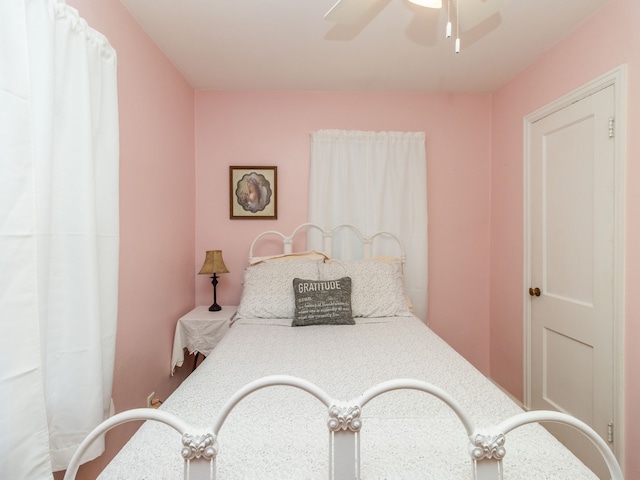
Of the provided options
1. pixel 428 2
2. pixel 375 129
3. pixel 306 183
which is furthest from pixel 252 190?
pixel 428 2

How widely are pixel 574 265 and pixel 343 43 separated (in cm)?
189

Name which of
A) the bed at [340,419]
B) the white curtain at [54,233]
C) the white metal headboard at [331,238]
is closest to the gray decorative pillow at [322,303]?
the bed at [340,419]

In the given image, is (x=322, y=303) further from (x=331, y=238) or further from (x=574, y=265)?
(x=574, y=265)

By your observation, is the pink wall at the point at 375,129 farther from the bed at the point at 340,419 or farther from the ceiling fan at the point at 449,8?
the ceiling fan at the point at 449,8

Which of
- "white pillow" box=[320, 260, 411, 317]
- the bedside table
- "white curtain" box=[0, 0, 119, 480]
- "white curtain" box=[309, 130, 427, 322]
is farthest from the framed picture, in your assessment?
"white curtain" box=[0, 0, 119, 480]

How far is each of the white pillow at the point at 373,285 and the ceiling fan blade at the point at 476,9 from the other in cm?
149

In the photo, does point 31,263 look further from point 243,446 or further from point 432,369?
point 432,369

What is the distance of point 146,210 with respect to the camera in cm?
208

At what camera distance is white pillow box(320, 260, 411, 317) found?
231 centimetres

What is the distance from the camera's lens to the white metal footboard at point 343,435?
2.36ft

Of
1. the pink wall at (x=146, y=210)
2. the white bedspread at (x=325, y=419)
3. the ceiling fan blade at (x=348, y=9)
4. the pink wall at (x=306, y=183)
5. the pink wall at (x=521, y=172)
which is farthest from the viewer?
the pink wall at (x=306, y=183)

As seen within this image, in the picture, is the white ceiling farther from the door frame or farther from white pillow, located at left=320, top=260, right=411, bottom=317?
white pillow, located at left=320, top=260, right=411, bottom=317

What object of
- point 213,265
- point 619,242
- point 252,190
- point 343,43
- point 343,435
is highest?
point 343,43

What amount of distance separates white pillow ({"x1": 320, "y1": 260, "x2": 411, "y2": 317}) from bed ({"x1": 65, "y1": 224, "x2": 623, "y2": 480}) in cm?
20
